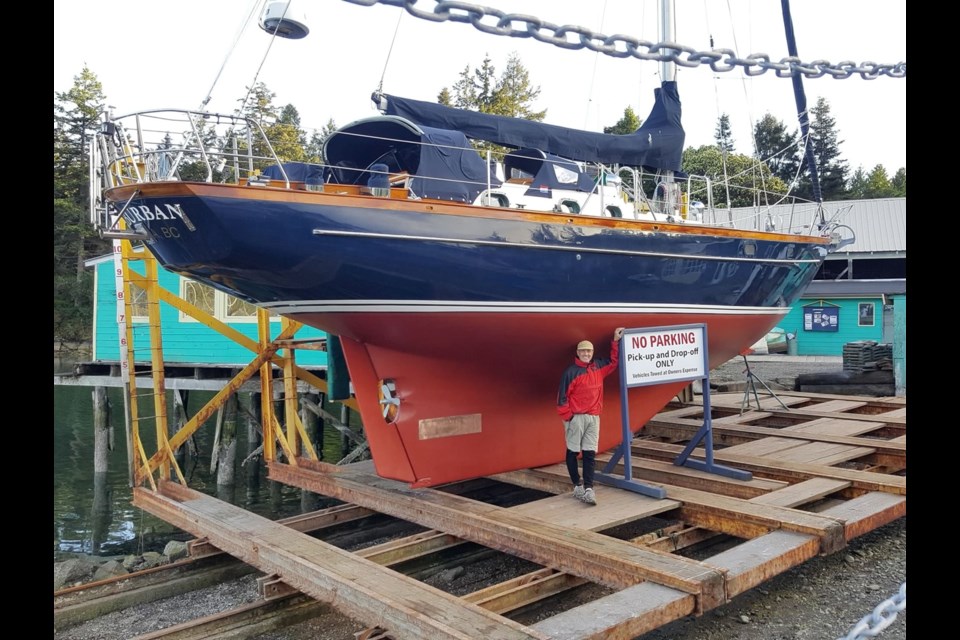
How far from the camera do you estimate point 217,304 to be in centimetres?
1498

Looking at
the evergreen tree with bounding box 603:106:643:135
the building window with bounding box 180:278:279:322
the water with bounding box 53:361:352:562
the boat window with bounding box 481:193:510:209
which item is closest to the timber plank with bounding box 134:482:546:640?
the boat window with bounding box 481:193:510:209

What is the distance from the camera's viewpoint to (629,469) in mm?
5922

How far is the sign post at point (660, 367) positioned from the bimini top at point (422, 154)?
1806 mm

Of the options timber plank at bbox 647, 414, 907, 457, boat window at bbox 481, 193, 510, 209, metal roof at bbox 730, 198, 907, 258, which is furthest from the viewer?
metal roof at bbox 730, 198, 907, 258

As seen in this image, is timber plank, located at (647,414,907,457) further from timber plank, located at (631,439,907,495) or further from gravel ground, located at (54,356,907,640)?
gravel ground, located at (54,356,907,640)

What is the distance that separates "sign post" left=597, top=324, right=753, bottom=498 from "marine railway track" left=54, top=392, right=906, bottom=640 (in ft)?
0.53

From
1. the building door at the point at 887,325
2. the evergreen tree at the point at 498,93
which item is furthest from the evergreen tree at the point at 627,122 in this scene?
the building door at the point at 887,325

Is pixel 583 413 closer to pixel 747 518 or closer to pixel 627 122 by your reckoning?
pixel 747 518

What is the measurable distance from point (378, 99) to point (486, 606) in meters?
4.22

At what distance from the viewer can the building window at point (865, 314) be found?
2236cm

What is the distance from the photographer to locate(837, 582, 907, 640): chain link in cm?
240

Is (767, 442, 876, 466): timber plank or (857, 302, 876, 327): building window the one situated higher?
(857, 302, 876, 327): building window

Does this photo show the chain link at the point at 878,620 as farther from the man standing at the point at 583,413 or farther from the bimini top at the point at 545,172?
the bimini top at the point at 545,172

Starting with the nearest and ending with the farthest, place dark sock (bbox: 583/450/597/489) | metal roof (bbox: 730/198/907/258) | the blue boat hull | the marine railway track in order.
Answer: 1. the marine railway track
2. the blue boat hull
3. dark sock (bbox: 583/450/597/489)
4. metal roof (bbox: 730/198/907/258)
